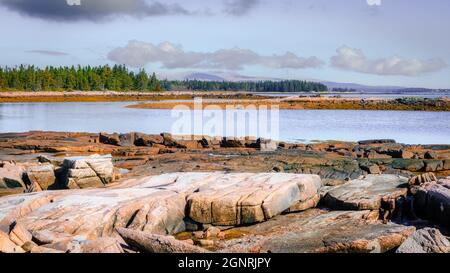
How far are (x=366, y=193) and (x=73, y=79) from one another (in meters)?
147

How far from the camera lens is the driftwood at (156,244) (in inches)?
431

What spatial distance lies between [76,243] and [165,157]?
15811 millimetres

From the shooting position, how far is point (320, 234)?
12.8 meters

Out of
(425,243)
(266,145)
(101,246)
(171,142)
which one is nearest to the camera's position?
(101,246)

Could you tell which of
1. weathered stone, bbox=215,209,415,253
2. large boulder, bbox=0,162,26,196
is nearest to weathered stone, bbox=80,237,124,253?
weathered stone, bbox=215,209,415,253

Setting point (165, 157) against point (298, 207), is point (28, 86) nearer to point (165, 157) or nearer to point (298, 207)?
point (165, 157)

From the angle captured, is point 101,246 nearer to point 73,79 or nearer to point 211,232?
point 211,232

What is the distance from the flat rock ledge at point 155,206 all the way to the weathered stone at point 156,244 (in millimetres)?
466

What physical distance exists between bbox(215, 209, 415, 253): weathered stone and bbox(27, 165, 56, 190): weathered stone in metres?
8.22

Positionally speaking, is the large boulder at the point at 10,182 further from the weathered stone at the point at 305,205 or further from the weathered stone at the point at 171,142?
the weathered stone at the point at 171,142

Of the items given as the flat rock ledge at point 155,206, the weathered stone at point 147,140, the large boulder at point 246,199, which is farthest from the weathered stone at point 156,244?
the weathered stone at point 147,140

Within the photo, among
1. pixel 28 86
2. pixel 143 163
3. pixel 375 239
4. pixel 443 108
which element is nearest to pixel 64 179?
pixel 143 163

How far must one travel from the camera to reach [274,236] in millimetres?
13062

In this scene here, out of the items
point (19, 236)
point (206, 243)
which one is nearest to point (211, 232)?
point (206, 243)
